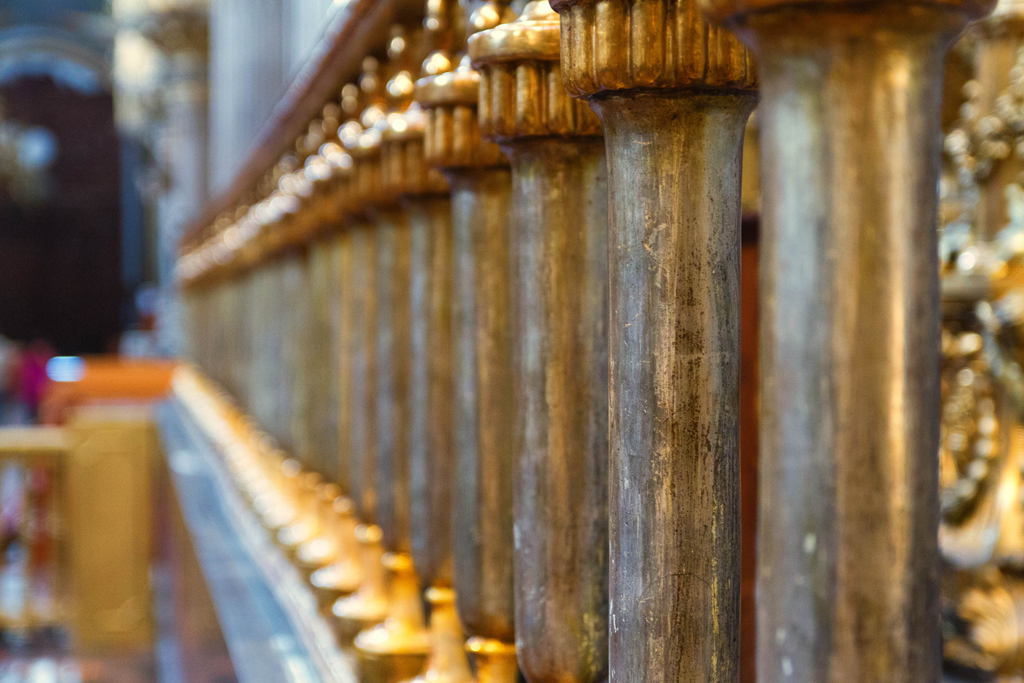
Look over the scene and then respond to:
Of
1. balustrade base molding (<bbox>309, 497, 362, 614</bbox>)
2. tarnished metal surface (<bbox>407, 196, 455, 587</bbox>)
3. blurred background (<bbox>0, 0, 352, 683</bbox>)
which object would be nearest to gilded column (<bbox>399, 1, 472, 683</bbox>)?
tarnished metal surface (<bbox>407, 196, 455, 587</bbox>)

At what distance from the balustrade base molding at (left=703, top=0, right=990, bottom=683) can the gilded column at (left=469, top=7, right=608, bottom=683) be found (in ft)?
1.13

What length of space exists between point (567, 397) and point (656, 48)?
0.92 feet

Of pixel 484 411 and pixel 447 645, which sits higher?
pixel 484 411

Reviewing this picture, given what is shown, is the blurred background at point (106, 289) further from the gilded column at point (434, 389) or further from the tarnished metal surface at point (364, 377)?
the gilded column at point (434, 389)

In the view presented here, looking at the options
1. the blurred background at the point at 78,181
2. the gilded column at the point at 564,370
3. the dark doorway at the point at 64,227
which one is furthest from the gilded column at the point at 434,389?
the dark doorway at the point at 64,227

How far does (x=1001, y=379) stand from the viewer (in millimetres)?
1784

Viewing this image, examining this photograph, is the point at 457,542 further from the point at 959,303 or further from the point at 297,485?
the point at 297,485

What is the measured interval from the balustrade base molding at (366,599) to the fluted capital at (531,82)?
0.81 meters

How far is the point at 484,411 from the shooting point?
102 centimetres

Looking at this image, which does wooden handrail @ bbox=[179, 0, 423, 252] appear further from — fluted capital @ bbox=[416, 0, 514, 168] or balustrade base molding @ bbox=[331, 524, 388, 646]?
balustrade base molding @ bbox=[331, 524, 388, 646]

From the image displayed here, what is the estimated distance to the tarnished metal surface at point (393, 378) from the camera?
1.42m

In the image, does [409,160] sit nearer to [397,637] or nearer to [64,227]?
[397,637]

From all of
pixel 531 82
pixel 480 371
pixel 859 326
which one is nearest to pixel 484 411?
pixel 480 371

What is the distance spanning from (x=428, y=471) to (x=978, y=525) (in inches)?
38.3
